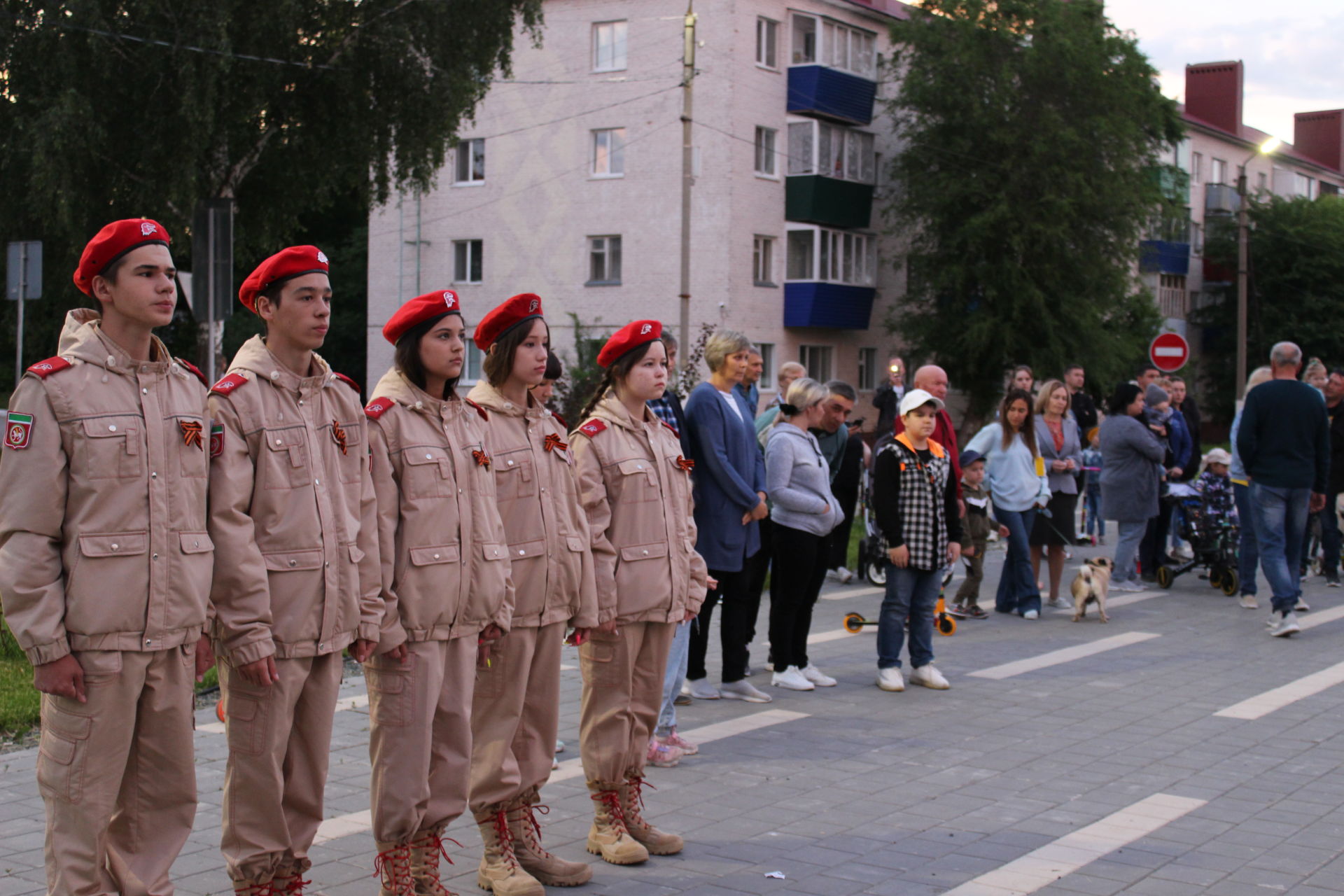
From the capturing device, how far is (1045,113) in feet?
133

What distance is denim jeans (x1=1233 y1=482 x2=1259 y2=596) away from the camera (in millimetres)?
12594

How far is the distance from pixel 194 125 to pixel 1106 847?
22960 mm

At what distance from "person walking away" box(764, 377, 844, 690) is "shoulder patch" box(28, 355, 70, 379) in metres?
5.35

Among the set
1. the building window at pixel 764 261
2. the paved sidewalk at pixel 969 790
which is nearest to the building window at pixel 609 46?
the building window at pixel 764 261

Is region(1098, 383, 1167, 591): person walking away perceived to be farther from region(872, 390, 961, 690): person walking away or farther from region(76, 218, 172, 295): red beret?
region(76, 218, 172, 295): red beret

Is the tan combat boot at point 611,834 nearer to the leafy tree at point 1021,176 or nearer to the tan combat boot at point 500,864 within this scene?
the tan combat boot at point 500,864

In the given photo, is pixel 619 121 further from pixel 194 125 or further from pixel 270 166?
pixel 194 125

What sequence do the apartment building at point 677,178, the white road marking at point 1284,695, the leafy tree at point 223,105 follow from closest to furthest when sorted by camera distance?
the white road marking at point 1284,695
the leafy tree at point 223,105
the apartment building at point 677,178

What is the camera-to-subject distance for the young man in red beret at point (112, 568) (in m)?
3.73

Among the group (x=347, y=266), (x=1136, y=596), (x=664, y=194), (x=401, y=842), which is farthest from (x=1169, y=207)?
(x=401, y=842)

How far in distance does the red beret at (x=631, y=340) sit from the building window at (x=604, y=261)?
35727 mm

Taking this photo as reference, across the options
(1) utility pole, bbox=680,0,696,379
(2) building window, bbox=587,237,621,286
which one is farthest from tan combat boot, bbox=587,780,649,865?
(2) building window, bbox=587,237,621,286

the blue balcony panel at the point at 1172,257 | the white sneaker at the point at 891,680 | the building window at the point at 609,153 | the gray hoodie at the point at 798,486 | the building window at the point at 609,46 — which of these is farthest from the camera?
the blue balcony panel at the point at 1172,257

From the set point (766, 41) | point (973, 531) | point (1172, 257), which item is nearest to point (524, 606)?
point (973, 531)
